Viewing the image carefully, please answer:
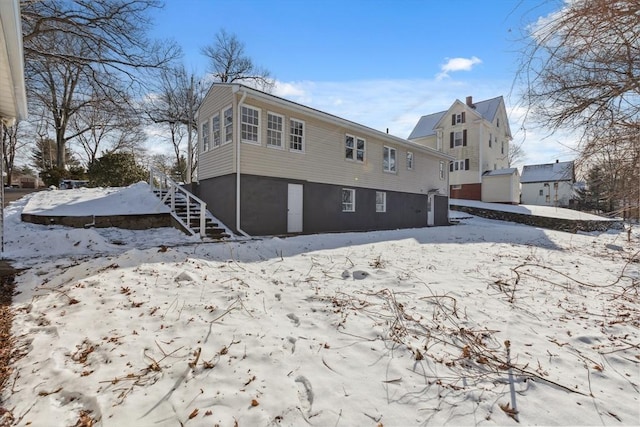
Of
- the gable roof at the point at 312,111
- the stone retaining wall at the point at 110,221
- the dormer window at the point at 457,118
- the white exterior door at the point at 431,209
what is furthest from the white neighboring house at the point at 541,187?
the stone retaining wall at the point at 110,221

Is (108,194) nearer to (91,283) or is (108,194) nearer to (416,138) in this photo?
(91,283)

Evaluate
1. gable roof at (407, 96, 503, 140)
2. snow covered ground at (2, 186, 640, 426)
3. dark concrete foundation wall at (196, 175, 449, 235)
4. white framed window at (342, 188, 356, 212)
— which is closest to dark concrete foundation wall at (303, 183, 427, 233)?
dark concrete foundation wall at (196, 175, 449, 235)

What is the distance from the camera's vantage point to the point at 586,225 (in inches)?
782

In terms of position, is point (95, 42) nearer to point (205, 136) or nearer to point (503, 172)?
point (205, 136)

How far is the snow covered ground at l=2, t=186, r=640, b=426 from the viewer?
2211 millimetres

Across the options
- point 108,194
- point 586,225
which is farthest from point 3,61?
point 586,225

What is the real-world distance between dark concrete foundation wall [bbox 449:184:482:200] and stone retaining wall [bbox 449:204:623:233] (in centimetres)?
476

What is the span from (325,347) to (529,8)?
4.34 m

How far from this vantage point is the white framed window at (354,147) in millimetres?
14078

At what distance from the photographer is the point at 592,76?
430 cm

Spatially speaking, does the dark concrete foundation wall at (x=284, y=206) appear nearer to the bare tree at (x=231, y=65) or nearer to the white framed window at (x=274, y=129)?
the white framed window at (x=274, y=129)

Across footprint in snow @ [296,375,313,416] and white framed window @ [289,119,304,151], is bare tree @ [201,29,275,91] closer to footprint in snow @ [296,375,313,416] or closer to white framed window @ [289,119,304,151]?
white framed window @ [289,119,304,151]

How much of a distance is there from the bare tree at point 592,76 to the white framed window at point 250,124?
8.26 m

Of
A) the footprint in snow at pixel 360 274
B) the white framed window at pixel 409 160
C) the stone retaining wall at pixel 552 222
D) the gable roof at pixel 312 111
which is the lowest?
the footprint in snow at pixel 360 274
